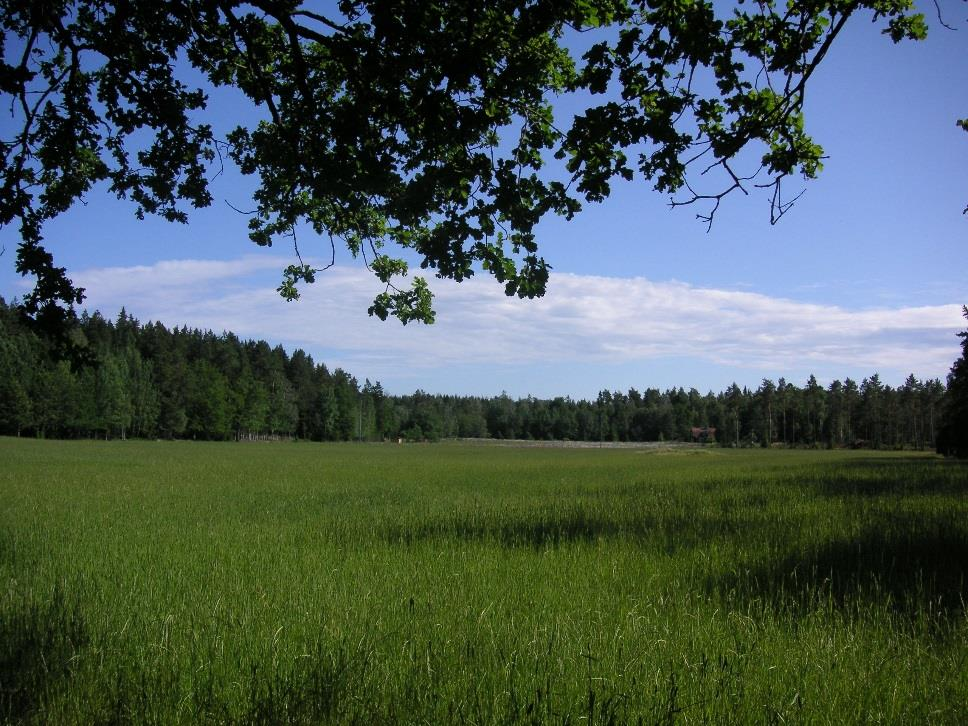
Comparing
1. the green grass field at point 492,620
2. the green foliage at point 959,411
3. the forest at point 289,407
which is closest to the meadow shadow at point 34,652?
the green grass field at point 492,620

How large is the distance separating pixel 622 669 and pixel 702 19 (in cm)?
480

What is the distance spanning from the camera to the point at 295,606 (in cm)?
587

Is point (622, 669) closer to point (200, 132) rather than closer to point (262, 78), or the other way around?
point (262, 78)

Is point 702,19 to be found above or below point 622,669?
above

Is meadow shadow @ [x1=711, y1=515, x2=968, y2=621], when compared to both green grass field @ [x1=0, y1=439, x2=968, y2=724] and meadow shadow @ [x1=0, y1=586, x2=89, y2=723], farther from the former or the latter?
meadow shadow @ [x1=0, y1=586, x2=89, y2=723]

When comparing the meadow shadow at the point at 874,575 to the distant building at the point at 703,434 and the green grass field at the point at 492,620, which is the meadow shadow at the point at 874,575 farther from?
the distant building at the point at 703,434

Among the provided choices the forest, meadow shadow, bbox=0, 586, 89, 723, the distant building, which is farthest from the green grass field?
the distant building

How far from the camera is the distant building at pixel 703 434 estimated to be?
16012 centimetres

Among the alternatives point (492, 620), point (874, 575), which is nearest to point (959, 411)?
point (874, 575)

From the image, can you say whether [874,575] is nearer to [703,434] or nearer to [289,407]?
[289,407]

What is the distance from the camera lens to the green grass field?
378 cm

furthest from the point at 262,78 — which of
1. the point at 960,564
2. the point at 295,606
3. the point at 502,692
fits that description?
the point at 960,564

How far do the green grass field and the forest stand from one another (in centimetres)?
6217

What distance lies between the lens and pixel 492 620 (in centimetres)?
538
